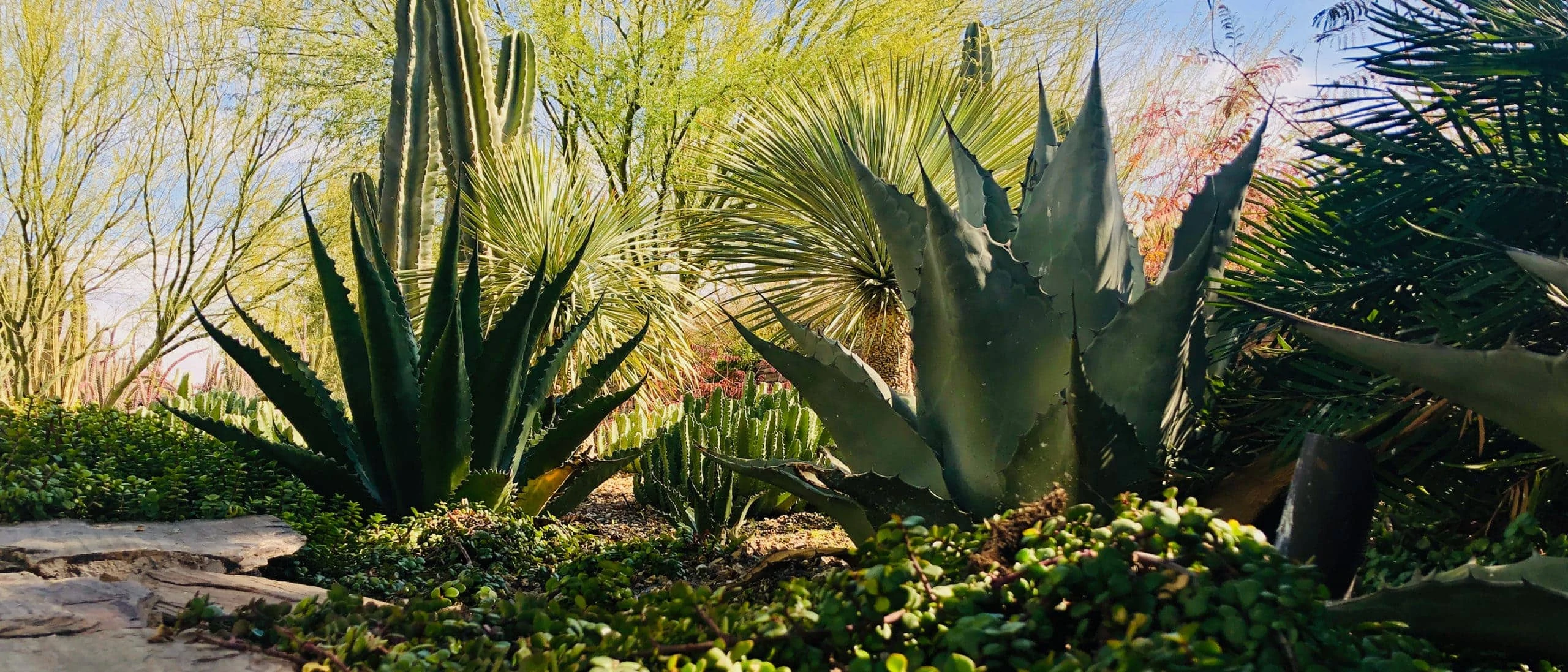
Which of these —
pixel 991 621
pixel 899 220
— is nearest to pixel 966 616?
pixel 991 621

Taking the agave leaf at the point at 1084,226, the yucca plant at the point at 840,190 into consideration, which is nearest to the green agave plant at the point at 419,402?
the agave leaf at the point at 1084,226

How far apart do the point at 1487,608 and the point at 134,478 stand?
358 centimetres

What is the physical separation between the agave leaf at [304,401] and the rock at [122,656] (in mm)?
1770

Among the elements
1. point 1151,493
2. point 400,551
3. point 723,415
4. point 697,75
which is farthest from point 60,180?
point 1151,493

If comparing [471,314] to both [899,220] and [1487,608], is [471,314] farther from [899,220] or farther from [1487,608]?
[1487,608]

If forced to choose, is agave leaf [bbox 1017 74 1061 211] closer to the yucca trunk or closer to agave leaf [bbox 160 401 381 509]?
agave leaf [bbox 160 401 381 509]

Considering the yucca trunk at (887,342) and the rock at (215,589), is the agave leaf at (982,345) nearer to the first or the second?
the rock at (215,589)

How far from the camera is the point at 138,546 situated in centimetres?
254

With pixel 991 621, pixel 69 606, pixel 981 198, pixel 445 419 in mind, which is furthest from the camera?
pixel 445 419

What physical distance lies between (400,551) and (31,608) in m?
1.06

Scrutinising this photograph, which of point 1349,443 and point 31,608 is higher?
point 1349,443

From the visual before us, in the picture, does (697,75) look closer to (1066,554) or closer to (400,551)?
(400,551)

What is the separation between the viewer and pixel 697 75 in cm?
1030

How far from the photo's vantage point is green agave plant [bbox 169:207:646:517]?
304cm
